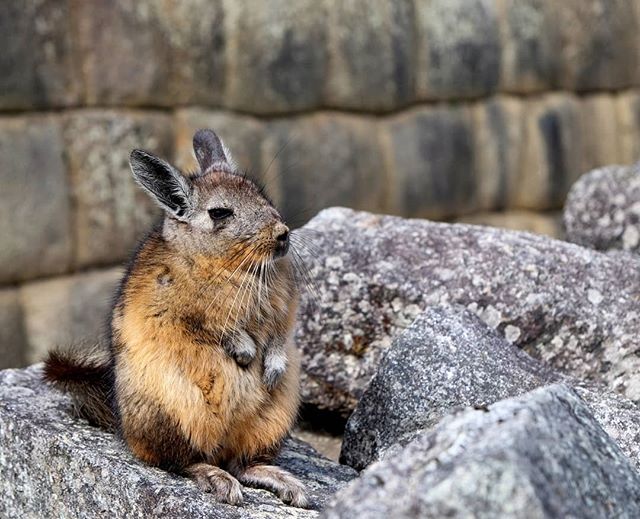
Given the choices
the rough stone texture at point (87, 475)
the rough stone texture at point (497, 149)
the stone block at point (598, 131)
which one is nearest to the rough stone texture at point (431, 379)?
the rough stone texture at point (87, 475)

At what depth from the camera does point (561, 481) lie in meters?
2.84

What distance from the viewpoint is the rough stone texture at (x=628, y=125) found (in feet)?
42.6

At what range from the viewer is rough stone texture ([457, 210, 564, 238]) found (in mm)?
11680

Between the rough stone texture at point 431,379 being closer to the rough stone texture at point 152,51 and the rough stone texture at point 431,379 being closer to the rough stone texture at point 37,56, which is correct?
the rough stone texture at point 37,56

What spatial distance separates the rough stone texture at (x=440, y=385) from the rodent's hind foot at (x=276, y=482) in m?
0.43

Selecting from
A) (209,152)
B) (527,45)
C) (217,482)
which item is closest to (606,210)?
(209,152)

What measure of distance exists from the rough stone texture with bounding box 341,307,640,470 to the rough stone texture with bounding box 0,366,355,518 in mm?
218

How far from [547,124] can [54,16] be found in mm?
5606

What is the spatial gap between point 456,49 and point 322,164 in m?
1.99

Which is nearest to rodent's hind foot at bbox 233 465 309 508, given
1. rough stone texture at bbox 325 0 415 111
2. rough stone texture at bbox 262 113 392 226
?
rough stone texture at bbox 262 113 392 226

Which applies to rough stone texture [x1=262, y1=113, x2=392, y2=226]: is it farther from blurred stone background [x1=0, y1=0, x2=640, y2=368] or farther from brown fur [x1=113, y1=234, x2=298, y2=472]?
brown fur [x1=113, y1=234, x2=298, y2=472]

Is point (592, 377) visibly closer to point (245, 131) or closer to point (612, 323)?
point (612, 323)

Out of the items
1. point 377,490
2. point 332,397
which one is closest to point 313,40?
point 332,397

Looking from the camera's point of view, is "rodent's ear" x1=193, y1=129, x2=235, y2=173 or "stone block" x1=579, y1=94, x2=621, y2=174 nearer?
"rodent's ear" x1=193, y1=129, x2=235, y2=173
